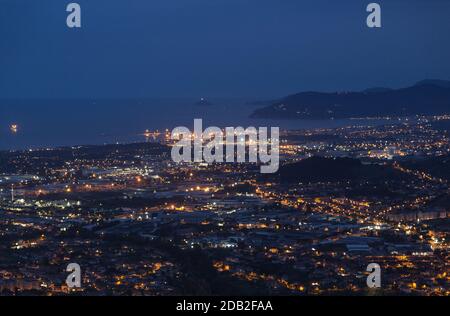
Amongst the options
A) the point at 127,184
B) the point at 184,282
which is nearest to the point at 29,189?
the point at 127,184

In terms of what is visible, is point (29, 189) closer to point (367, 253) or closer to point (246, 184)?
point (246, 184)

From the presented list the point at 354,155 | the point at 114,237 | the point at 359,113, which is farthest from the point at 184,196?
the point at 359,113
